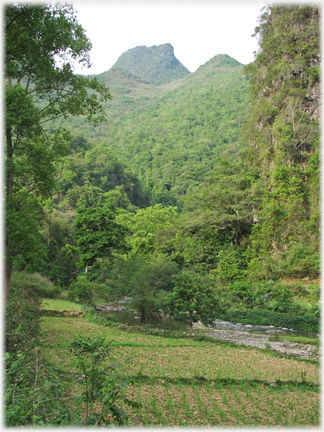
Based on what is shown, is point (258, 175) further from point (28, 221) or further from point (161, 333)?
point (28, 221)

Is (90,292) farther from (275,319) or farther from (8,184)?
(8,184)

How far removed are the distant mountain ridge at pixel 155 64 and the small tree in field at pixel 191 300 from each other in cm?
16156

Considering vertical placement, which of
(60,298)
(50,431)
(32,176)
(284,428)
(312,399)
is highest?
(32,176)

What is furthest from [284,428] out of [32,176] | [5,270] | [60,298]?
[60,298]

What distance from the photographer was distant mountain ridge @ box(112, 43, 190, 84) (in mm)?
174500

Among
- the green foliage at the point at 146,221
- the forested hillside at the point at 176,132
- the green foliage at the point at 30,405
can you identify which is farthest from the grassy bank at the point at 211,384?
the forested hillside at the point at 176,132

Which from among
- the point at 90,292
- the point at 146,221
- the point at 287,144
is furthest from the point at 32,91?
the point at 146,221

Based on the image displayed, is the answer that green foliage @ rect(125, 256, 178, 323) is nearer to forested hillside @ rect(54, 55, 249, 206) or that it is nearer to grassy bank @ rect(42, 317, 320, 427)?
grassy bank @ rect(42, 317, 320, 427)

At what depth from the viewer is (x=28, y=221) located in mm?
9719

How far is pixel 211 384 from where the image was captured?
7148mm

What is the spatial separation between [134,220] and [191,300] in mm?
30165

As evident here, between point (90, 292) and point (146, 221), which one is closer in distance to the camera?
point (90, 292)

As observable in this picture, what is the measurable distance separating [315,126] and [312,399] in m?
22.5

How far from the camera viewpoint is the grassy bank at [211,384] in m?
5.41
